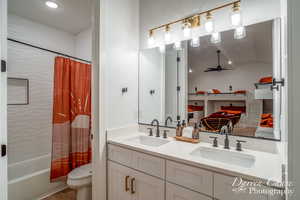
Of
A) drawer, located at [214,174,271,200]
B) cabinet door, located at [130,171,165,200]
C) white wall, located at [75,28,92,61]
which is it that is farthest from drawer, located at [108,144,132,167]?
white wall, located at [75,28,92,61]

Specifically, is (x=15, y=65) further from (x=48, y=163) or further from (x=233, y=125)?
(x=233, y=125)

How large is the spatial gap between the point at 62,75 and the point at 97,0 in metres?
1.22

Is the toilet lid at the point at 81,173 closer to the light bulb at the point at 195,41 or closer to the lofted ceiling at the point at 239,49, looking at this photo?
the lofted ceiling at the point at 239,49

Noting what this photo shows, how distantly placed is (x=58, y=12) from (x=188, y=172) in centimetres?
267

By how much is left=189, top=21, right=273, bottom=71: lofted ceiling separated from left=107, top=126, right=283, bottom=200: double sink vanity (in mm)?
820

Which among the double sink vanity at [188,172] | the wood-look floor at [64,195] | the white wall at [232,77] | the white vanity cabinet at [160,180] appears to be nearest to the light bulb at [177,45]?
the white wall at [232,77]

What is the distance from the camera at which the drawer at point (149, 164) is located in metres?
1.18

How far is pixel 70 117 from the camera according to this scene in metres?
2.29

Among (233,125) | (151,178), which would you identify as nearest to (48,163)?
(151,178)

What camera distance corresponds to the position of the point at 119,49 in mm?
1766

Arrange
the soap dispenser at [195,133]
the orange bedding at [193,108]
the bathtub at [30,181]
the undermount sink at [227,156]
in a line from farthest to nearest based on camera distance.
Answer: the bathtub at [30,181] → the orange bedding at [193,108] → the soap dispenser at [195,133] → the undermount sink at [227,156]

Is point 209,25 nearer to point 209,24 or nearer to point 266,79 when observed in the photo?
point 209,24

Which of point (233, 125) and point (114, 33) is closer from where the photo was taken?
point (233, 125)

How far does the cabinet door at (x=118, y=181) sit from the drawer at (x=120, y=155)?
0.05m
